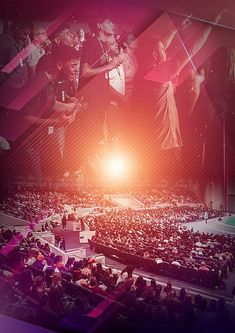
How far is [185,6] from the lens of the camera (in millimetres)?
4977

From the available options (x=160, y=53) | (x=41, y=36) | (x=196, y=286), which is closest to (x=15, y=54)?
(x=41, y=36)

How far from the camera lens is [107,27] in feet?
15.6

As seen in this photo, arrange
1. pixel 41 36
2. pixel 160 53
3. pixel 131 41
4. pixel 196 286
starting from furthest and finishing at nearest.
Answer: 1. pixel 160 53
2. pixel 131 41
3. pixel 41 36
4. pixel 196 286

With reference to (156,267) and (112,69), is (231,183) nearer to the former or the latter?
(156,267)

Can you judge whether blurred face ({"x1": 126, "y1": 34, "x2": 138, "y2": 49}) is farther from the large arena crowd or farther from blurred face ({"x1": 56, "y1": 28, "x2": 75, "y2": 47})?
the large arena crowd

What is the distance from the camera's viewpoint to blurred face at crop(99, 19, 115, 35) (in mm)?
4754

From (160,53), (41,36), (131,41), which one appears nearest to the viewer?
(41,36)

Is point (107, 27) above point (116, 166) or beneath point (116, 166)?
above

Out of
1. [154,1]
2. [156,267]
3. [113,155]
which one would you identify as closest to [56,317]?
[156,267]

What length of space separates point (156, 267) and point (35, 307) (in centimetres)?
126

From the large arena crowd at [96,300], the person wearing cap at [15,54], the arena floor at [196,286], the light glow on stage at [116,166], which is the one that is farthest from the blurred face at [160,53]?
the large arena crowd at [96,300]

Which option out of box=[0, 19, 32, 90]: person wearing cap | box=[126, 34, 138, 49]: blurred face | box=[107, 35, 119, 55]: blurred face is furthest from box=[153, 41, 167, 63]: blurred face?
box=[0, 19, 32, 90]: person wearing cap

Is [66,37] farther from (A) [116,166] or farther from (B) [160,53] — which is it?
(A) [116,166]

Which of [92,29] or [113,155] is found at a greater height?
[92,29]
